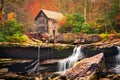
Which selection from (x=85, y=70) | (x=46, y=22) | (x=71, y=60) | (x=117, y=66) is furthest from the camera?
(x=46, y=22)

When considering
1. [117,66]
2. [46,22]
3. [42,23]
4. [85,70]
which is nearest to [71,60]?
[117,66]

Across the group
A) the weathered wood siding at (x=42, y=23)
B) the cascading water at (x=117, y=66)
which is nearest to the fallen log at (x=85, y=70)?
the cascading water at (x=117, y=66)

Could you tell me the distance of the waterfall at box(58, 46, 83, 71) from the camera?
27881 millimetres

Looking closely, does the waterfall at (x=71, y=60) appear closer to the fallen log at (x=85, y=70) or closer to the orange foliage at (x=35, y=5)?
the fallen log at (x=85, y=70)

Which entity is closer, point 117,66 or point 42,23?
point 117,66

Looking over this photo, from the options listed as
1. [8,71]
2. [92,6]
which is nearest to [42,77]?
[8,71]

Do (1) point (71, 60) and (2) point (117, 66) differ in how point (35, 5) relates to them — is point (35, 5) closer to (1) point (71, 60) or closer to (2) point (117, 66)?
(1) point (71, 60)

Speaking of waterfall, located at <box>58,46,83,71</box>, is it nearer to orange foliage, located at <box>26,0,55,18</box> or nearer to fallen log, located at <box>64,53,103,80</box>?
fallen log, located at <box>64,53,103,80</box>


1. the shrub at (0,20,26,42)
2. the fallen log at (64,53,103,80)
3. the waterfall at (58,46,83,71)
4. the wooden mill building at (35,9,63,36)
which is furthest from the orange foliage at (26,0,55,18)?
the fallen log at (64,53,103,80)

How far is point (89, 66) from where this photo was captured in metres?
21.2

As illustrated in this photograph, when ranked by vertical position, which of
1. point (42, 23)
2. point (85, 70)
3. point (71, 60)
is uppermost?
point (42, 23)

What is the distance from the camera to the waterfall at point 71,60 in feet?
91.5

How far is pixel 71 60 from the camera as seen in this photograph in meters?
28.6

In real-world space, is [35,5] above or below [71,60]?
above
